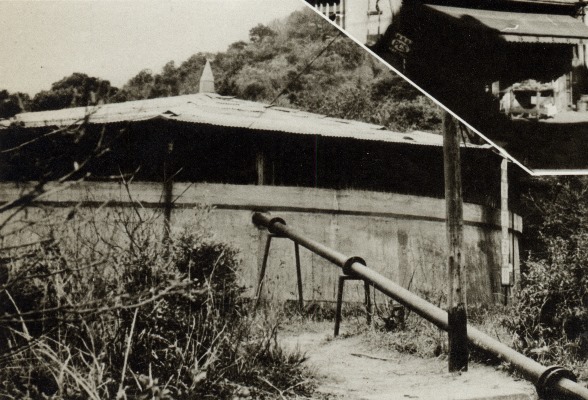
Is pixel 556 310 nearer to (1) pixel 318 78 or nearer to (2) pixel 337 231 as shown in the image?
(2) pixel 337 231

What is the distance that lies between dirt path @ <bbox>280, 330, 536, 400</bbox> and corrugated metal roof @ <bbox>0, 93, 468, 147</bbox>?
3.15 m

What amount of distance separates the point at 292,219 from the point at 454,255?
144 inches

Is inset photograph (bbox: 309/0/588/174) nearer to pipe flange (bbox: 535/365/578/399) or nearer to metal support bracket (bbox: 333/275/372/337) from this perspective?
pipe flange (bbox: 535/365/578/399)

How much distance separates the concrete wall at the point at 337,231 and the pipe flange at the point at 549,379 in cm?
324

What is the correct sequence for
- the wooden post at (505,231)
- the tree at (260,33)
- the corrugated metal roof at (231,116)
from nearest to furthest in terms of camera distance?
the corrugated metal roof at (231,116) < the wooden post at (505,231) < the tree at (260,33)

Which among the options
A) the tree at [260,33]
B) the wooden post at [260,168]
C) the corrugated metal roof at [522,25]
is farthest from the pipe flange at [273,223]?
the tree at [260,33]

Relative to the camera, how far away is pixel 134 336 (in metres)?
4.38

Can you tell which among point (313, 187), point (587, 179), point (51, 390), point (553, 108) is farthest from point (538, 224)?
point (51, 390)

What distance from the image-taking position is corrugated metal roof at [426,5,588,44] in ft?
13.1

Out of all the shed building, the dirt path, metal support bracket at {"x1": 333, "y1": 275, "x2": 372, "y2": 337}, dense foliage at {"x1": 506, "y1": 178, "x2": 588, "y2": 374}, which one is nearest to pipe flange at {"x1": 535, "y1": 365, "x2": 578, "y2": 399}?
the dirt path

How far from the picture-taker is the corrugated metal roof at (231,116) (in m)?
8.06

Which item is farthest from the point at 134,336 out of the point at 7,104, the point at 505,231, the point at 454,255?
the point at 505,231

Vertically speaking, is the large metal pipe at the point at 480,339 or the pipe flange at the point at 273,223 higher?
the pipe flange at the point at 273,223

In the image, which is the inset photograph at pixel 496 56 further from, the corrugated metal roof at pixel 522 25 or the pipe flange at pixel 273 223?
the pipe flange at pixel 273 223
